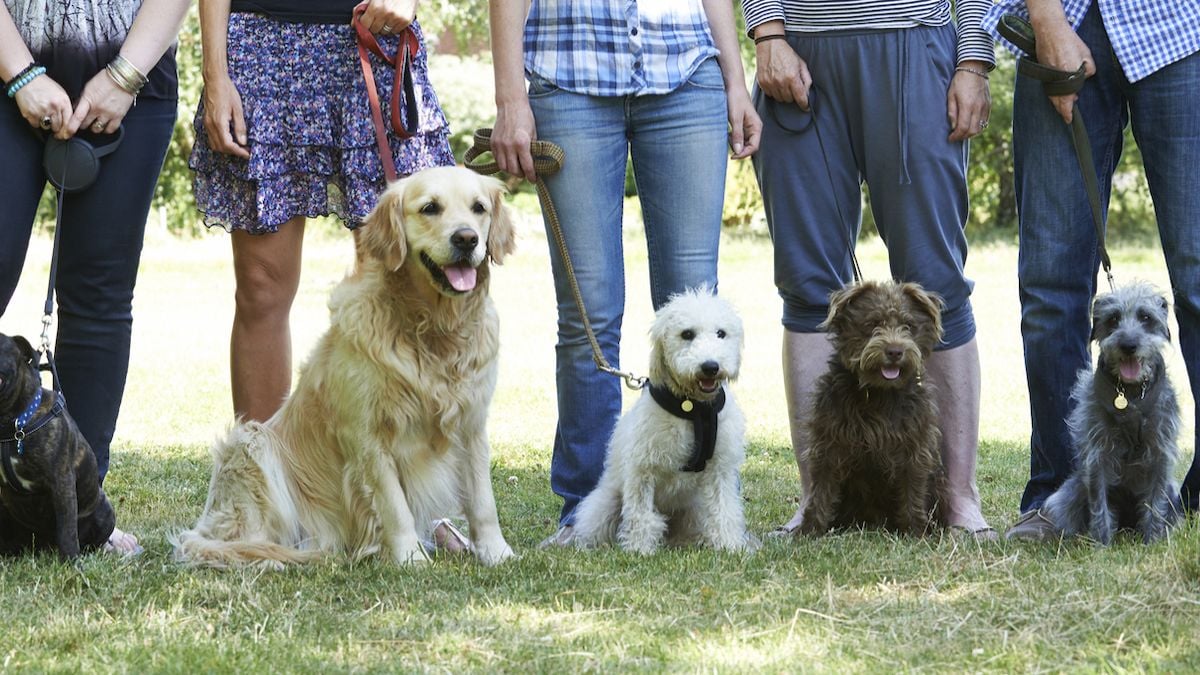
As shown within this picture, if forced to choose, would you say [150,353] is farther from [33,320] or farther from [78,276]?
[78,276]

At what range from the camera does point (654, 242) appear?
4.94 metres

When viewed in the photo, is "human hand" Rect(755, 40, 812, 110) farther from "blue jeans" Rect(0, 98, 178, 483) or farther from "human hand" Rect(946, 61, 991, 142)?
"blue jeans" Rect(0, 98, 178, 483)

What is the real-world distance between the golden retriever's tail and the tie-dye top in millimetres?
1498

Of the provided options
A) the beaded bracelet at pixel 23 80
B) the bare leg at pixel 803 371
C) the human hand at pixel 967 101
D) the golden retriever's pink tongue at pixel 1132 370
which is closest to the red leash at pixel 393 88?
the beaded bracelet at pixel 23 80

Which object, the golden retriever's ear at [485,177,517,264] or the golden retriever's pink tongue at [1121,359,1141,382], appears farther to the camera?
the golden retriever's ear at [485,177,517,264]

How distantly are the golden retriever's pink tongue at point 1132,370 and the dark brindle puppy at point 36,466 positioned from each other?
330 centimetres

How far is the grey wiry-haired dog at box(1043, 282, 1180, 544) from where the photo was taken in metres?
4.29

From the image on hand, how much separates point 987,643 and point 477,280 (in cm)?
197

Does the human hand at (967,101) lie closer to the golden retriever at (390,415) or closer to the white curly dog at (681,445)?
the white curly dog at (681,445)

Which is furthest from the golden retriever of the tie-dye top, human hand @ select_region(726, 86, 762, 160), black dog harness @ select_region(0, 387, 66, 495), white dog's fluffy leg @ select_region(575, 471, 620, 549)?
the tie-dye top

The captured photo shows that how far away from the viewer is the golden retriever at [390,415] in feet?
14.1

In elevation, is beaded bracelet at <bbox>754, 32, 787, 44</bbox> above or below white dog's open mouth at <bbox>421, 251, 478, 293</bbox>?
above

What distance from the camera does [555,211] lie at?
4832mm

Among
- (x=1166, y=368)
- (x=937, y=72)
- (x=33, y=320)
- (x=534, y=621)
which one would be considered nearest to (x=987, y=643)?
(x=534, y=621)
